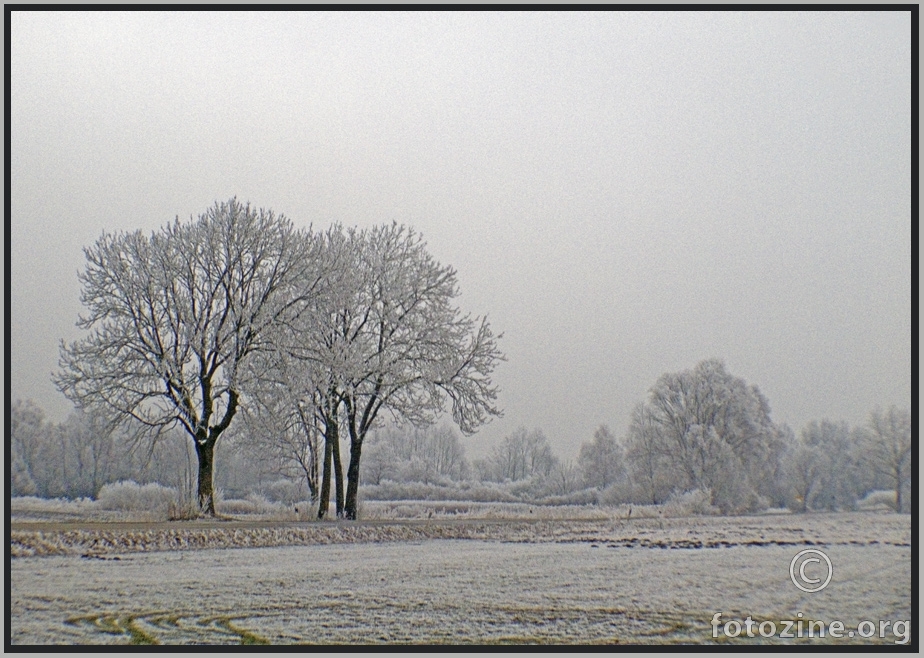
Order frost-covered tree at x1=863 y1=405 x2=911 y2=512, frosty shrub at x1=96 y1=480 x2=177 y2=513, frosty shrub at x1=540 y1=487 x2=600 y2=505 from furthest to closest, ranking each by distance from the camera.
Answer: frosty shrub at x1=540 y1=487 x2=600 y2=505 → frosty shrub at x1=96 y1=480 x2=177 y2=513 → frost-covered tree at x1=863 y1=405 x2=911 y2=512

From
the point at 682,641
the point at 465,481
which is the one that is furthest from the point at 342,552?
the point at 465,481

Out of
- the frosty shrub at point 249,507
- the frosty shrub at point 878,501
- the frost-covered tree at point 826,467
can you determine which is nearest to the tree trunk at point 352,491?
the frosty shrub at point 249,507

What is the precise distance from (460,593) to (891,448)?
6916 millimetres

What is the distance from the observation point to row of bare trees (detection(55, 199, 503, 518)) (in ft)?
56.7

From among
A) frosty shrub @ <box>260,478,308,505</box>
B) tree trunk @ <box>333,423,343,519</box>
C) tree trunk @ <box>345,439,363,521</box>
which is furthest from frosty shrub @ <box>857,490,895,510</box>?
frosty shrub @ <box>260,478,308,505</box>

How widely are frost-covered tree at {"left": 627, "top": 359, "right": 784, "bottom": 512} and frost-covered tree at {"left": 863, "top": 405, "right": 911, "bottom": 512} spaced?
2.62m

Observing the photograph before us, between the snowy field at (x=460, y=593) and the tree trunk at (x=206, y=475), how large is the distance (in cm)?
467

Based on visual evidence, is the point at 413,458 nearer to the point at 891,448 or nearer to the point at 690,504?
the point at 690,504

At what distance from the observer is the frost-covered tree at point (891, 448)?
10.6m

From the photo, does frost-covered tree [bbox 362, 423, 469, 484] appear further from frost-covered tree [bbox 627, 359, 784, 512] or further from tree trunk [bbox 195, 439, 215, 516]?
tree trunk [bbox 195, 439, 215, 516]

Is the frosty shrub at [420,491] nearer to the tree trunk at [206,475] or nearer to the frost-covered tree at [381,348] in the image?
the frost-covered tree at [381,348]

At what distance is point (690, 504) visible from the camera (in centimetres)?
A: 2161

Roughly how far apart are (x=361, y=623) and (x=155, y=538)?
221 inches

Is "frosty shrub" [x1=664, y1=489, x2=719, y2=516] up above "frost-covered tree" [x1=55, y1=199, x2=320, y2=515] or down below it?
below
